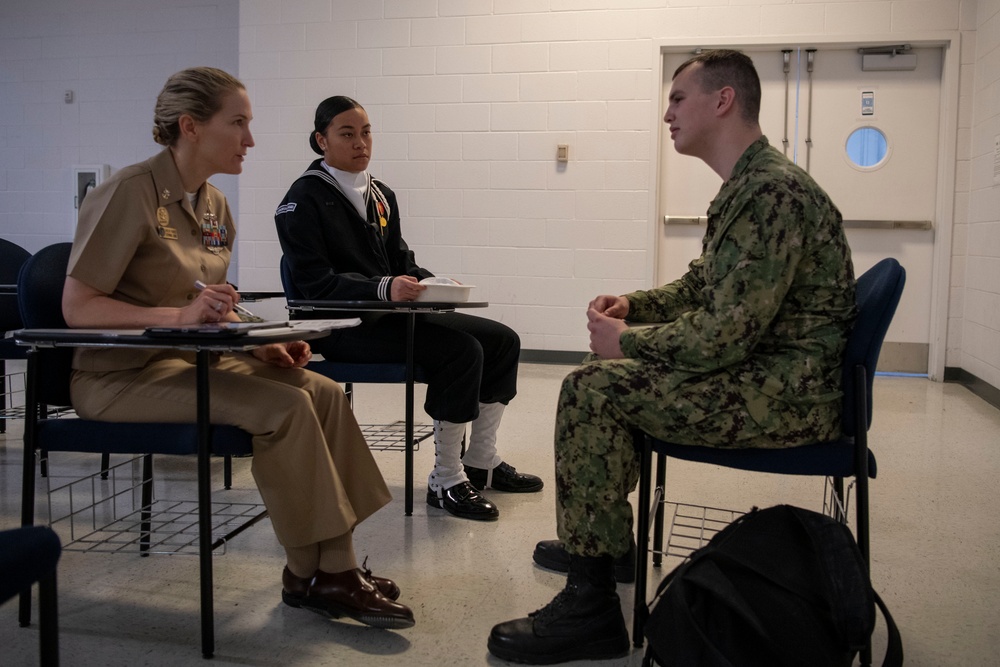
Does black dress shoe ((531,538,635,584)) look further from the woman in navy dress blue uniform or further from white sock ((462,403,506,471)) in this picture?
white sock ((462,403,506,471))

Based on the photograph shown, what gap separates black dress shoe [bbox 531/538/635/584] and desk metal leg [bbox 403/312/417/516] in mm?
508

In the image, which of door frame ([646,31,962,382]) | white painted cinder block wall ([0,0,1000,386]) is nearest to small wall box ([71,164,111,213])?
white painted cinder block wall ([0,0,1000,386])

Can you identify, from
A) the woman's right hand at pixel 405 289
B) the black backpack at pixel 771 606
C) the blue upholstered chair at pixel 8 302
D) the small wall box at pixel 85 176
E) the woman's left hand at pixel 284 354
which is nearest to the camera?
the black backpack at pixel 771 606

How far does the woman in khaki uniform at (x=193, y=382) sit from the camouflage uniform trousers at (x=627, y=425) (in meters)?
0.45

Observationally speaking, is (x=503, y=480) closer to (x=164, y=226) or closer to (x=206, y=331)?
(x=164, y=226)

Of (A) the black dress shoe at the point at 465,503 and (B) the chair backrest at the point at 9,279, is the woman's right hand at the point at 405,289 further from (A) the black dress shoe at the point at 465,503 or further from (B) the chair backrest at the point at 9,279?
(B) the chair backrest at the point at 9,279

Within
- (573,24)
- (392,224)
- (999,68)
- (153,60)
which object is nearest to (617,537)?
(392,224)

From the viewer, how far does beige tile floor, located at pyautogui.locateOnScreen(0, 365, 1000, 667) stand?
5.57 feet

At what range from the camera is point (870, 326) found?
5.13ft

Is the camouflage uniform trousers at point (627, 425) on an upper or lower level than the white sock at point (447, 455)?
upper

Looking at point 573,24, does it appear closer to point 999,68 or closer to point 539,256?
point 539,256

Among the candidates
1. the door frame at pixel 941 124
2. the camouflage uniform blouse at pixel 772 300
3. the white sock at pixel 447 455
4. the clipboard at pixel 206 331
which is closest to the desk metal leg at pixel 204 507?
the clipboard at pixel 206 331

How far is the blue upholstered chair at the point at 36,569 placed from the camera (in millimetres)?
954

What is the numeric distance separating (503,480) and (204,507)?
1328mm
